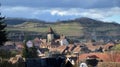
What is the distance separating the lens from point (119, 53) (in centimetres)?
4388

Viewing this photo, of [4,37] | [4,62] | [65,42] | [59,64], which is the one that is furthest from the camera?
[65,42]

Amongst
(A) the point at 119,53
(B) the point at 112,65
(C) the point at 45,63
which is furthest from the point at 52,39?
(C) the point at 45,63

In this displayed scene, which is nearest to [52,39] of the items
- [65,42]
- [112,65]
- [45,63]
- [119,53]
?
[65,42]

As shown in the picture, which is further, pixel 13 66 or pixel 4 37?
pixel 4 37

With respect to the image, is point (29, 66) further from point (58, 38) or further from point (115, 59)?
point (58, 38)

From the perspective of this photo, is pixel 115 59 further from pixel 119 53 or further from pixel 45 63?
pixel 45 63

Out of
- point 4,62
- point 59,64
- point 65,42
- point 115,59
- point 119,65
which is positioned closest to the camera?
point 59,64

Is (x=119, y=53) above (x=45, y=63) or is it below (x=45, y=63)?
below

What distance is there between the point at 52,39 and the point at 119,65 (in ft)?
518

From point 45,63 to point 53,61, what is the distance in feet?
1.36

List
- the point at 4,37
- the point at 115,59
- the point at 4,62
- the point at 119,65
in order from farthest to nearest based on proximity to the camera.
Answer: the point at 115,59 → the point at 4,37 → the point at 119,65 → the point at 4,62

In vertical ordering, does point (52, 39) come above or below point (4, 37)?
below

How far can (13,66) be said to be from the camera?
25219 millimetres

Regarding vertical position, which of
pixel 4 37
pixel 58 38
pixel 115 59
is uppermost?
pixel 4 37
